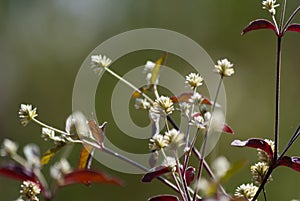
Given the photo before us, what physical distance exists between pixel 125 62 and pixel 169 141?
6.99 feet

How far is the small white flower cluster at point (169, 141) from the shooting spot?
Answer: 0.31 metres

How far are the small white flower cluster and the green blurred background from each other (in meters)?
1.57

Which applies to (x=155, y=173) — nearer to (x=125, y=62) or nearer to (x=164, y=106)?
(x=164, y=106)

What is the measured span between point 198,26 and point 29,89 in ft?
3.17

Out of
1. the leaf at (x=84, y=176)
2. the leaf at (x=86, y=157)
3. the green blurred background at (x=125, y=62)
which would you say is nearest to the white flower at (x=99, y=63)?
the leaf at (x=86, y=157)

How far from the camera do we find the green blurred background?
208 centimetres

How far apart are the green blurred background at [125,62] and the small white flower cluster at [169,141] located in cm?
157

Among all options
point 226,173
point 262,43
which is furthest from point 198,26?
point 226,173

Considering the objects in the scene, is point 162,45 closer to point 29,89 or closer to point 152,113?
point 29,89

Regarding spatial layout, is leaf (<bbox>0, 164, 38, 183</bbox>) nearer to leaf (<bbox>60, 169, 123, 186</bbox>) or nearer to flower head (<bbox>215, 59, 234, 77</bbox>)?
leaf (<bbox>60, 169, 123, 186</bbox>)

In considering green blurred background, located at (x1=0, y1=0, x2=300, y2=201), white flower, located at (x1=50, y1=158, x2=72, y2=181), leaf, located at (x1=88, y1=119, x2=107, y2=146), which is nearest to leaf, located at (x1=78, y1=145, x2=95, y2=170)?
leaf, located at (x1=88, y1=119, x2=107, y2=146)

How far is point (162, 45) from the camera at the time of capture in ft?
7.30

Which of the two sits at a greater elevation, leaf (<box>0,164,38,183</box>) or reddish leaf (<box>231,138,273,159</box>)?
reddish leaf (<box>231,138,273,159</box>)

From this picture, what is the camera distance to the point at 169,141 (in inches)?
12.7
